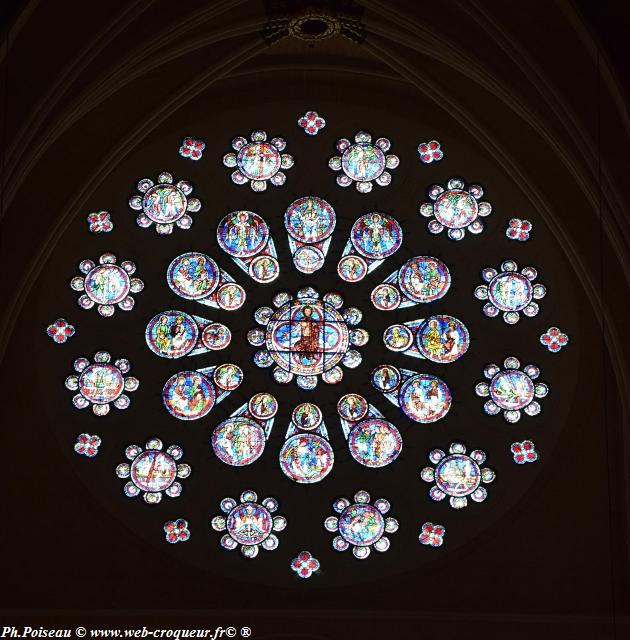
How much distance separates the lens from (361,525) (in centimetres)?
2011

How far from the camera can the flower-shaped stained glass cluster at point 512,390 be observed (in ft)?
67.2

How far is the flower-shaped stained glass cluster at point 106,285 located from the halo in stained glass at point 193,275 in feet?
1.66

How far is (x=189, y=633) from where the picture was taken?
19312 millimetres

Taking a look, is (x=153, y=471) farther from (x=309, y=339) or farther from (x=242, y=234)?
(x=242, y=234)

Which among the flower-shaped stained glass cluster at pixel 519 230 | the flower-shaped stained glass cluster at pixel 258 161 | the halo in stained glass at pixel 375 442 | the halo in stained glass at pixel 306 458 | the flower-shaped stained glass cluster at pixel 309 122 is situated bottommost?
the halo in stained glass at pixel 306 458

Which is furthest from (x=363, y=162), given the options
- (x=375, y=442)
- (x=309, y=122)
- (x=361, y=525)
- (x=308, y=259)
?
Result: (x=361, y=525)

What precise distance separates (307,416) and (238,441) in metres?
1.04

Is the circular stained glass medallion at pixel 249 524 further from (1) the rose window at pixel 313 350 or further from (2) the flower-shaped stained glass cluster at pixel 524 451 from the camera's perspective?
(2) the flower-shaped stained glass cluster at pixel 524 451

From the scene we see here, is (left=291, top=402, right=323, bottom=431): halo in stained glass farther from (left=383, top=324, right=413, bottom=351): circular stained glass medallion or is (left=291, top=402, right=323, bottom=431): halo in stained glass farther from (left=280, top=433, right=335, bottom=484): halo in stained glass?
(left=383, top=324, right=413, bottom=351): circular stained glass medallion

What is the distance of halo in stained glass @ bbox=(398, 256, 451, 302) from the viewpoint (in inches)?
829

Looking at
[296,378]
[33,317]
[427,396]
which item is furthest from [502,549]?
[33,317]

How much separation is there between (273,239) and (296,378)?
210 cm

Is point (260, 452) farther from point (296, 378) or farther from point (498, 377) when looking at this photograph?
point (498, 377)

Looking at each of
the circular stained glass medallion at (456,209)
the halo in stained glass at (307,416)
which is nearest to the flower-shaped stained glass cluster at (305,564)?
the halo in stained glass at (307,416)
